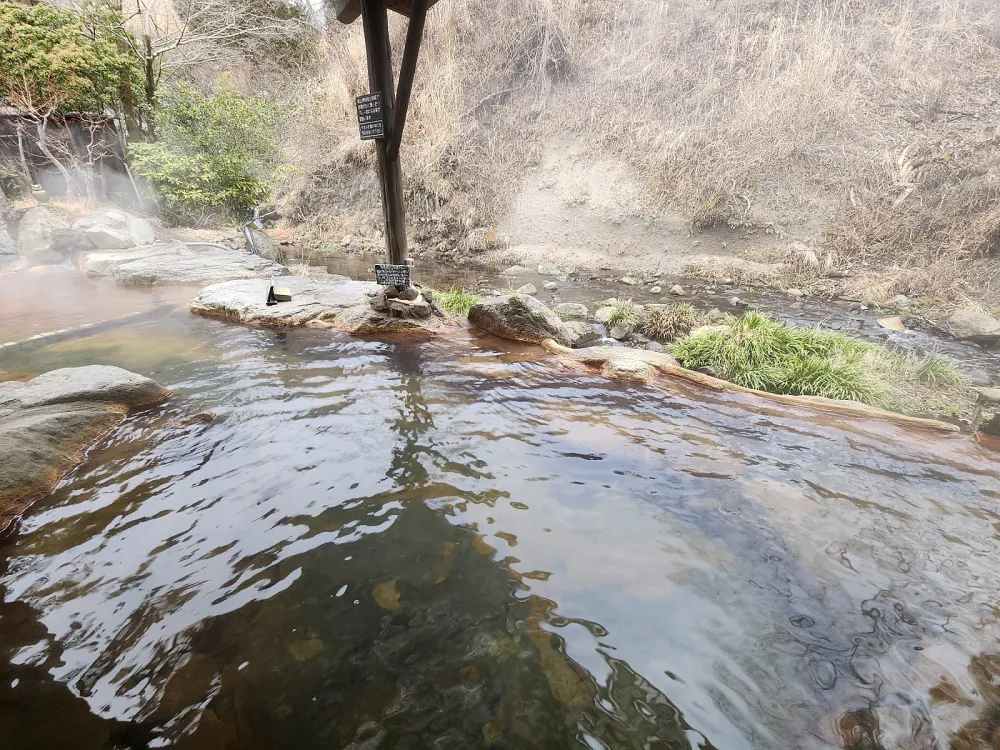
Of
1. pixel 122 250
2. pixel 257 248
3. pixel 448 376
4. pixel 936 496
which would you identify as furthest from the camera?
pixel 257 248

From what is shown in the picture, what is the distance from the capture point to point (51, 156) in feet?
35.2

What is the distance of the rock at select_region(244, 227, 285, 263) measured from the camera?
10734mm

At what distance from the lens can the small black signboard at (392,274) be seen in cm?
529

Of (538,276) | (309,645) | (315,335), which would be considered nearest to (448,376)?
(315,335)

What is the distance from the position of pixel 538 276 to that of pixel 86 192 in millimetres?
12491

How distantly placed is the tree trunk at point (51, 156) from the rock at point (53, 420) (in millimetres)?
11152

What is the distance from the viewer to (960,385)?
519 cm

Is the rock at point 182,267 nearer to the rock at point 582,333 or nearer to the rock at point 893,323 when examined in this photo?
the rock at point 582,333

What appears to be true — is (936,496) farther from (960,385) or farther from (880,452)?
(960,385)

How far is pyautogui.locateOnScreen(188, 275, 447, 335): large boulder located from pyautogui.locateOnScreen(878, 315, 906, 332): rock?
7.31 m

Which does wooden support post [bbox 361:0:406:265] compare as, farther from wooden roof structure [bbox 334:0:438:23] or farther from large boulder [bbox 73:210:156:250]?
large boulder [bbox 73:210:156:250]

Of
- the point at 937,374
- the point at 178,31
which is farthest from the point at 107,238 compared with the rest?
the point at 937,374

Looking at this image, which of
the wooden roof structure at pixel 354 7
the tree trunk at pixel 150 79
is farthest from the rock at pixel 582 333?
the tree trunk at pixel 150 79

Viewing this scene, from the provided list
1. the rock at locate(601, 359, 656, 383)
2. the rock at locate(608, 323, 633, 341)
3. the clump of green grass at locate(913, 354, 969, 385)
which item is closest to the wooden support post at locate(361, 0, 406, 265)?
the rock at locate(601, 359, 656, 383)
